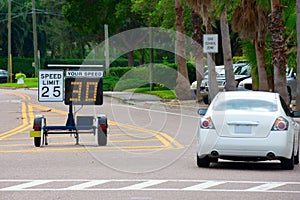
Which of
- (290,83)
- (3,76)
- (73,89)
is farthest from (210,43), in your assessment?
(3,76)

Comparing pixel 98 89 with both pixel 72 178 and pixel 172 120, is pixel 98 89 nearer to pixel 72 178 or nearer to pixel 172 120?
pixel 72 178

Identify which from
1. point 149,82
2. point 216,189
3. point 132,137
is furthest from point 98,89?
point 149,82

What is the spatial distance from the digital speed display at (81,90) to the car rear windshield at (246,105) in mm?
5642

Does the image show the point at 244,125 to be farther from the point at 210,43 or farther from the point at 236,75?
the point at 236,75

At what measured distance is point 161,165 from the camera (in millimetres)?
16906

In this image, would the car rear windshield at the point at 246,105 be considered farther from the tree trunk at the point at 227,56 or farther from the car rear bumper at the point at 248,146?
the tree trunk at the point at 227,56

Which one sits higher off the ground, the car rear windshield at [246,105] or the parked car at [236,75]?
the parked car at [236,75]

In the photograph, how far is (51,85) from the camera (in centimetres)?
2216

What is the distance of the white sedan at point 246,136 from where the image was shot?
16.1 metres

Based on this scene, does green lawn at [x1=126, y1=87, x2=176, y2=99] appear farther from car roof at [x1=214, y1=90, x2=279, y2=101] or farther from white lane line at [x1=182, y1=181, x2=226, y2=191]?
white lane line at [x1=182, y1=181, x2=226, y2=191]

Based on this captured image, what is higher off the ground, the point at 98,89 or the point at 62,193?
the point at 98,89

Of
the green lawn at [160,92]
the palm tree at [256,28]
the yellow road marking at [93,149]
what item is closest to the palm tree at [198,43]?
the palm tree at [256,28]

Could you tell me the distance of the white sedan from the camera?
16078 mm

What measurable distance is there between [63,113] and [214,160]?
19236mm
